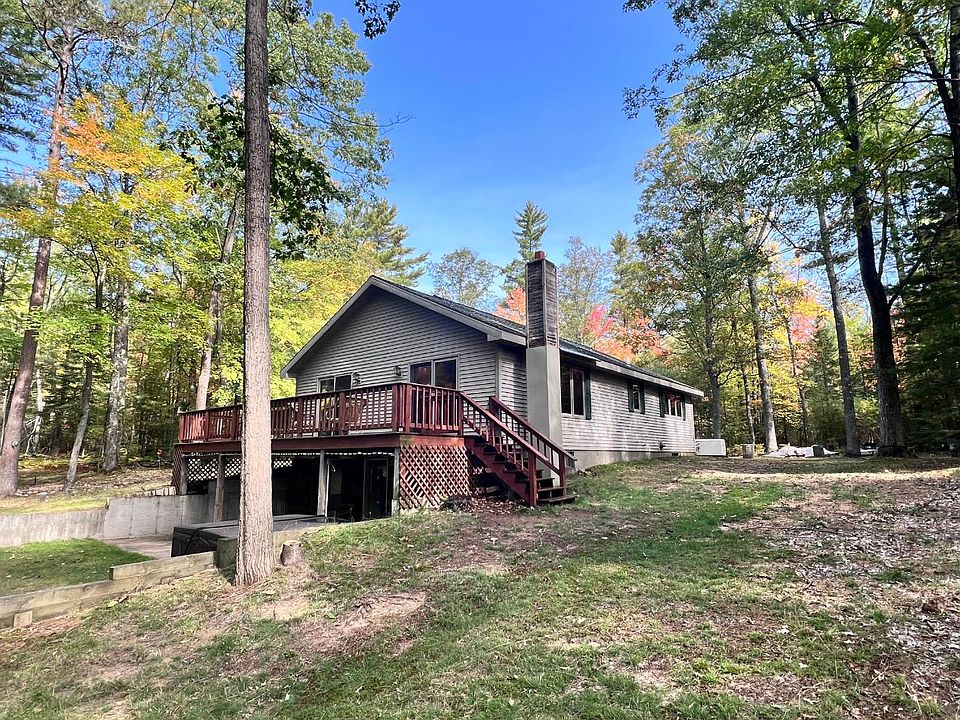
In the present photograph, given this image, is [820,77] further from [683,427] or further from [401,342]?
[683,427]

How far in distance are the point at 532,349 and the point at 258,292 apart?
22.9 ft

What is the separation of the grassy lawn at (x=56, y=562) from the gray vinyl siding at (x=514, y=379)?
8143 millimetres

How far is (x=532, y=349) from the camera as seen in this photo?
12070mm

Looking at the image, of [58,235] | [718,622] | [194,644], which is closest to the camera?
[718,622]

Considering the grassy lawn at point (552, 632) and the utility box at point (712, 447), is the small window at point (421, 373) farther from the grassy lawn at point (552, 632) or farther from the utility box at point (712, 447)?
the utility box at point (712, 447)

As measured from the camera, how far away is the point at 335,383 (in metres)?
16.2

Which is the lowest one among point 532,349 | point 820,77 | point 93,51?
point 532,349

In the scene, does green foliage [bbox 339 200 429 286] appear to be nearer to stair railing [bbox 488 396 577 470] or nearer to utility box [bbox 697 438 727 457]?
utility box [bbox 697 438 727 457]

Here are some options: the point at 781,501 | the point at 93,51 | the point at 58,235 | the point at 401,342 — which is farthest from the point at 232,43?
the point at 781,501

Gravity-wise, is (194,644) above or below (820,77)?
below

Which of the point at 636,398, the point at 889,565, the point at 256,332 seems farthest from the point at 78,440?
the point at 889,565

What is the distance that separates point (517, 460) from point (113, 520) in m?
9.45

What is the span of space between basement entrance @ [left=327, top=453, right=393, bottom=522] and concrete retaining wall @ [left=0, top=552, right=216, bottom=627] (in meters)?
5.26

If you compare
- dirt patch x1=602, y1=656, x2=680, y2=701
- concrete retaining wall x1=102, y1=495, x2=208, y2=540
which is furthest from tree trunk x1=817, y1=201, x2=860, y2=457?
concrete retaining wall x1=102, y1=495, x2=208, y2=540
